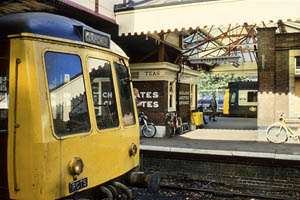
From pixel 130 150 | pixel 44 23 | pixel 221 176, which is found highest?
pixel 44 23

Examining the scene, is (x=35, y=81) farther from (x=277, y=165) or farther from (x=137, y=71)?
(x=137, y=71)

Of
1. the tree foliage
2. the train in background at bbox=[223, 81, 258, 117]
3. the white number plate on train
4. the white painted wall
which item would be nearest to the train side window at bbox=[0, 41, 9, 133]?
the white number plate on train

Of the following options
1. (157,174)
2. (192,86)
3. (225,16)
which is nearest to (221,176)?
(157,174)

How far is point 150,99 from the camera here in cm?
1298

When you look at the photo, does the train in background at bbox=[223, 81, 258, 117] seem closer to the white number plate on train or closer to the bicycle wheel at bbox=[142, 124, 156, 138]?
the bicycle wheel at bbox=[142, 124, 156, 138]

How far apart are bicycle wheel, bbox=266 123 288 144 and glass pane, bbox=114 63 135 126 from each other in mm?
7380

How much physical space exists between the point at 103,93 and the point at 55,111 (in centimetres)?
86

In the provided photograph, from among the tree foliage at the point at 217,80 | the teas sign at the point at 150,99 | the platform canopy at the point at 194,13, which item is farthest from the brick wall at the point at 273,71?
Result: the tree foliage at the point at 217,80

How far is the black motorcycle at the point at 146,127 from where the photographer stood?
1254cm

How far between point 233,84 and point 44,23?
935 inches

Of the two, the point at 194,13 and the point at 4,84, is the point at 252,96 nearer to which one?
the point at 194,13

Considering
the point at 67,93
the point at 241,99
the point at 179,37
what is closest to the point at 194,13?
the point at 179,37

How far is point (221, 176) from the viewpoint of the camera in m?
7.59

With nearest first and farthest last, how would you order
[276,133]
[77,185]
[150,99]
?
[77,185], [276,133], [150,99]
